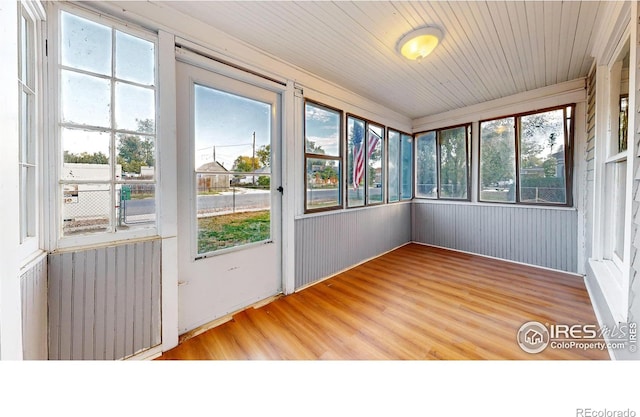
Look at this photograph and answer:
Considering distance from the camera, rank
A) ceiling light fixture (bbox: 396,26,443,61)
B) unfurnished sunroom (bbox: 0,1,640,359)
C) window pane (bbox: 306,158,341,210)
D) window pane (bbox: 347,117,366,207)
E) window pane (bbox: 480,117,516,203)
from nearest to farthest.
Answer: unfurnished sunroom (bbox: 0,1,640,359), ceiling light fixture (bbox: 396,26,443,61), window pane (bbox: 306,158,341,210), window pane (bbox: 347,117,366,207), window pane (bbox: 480,117,516,203)

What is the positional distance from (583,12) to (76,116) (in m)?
3.61

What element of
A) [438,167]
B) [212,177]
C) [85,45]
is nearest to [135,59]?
[85,45]

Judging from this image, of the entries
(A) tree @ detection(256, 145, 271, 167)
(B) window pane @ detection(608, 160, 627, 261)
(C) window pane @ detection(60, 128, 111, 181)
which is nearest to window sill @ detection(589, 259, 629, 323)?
(B) window pane @ detection(608, 160, 627, 261)

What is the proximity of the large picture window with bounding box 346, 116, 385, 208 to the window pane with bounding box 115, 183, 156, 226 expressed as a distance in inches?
90.1

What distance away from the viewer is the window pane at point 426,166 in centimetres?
437

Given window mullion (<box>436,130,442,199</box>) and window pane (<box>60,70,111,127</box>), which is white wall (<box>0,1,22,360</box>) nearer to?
window pane (<box>60,70,111,127</box>)

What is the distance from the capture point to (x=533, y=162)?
3.32 meters

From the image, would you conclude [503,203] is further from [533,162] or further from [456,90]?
[456,90]

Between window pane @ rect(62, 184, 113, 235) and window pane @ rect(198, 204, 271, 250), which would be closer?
window pane @ rect(62, 184, 113, 235)

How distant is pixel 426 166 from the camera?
176 inches

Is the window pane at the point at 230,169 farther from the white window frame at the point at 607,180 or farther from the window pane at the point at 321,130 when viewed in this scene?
the white window frame at the point at 607,180

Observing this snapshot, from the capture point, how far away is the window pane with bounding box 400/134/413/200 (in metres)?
4.38

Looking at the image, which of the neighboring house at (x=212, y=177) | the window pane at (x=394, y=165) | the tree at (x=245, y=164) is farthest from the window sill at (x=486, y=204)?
the neighboring house at (x=212, y=177)

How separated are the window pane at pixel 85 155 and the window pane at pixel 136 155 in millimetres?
65
